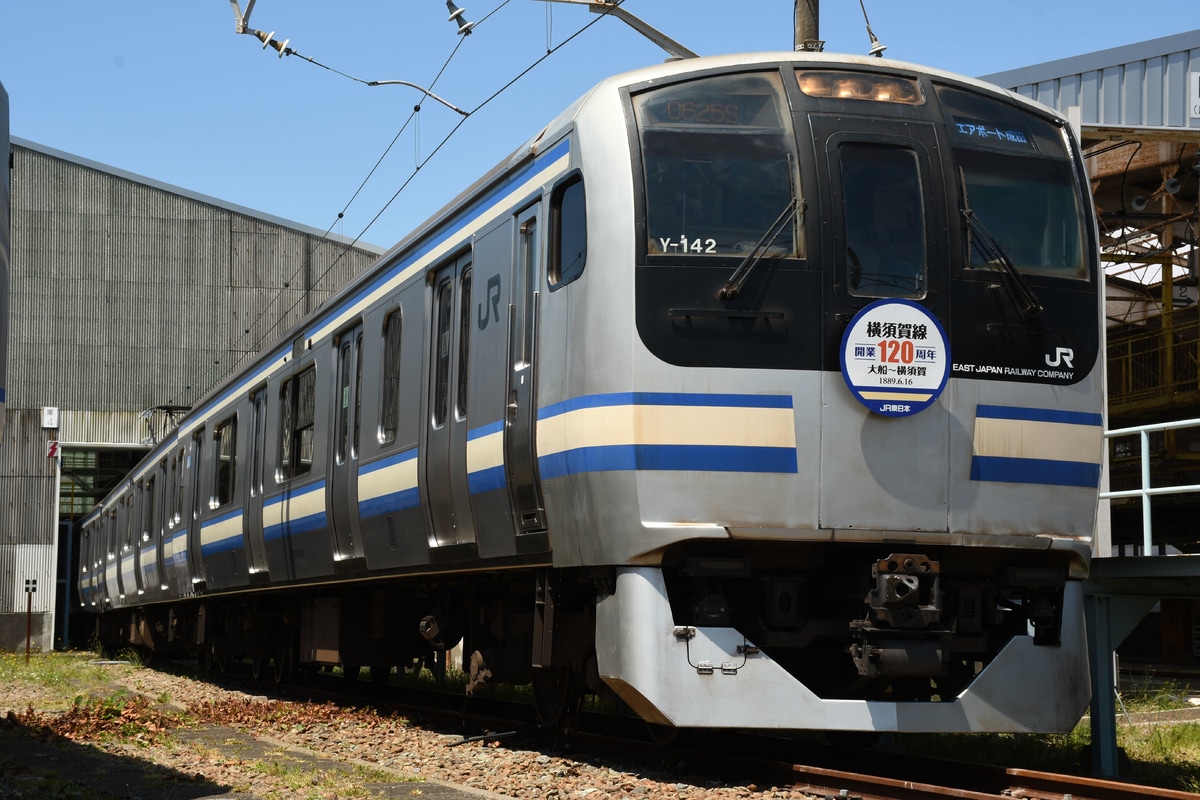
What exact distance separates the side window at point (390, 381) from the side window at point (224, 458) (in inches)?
214

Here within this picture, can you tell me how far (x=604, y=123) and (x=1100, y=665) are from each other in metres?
4.33

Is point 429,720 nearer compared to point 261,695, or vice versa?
point 429,720

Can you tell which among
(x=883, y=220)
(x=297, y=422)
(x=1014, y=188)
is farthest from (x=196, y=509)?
(x=1014, y=188)

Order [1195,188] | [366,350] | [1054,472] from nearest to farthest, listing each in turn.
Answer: [1054,472], [366,350], [1195,188]

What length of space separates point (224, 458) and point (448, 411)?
784 cm

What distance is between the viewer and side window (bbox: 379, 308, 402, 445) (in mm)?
10000

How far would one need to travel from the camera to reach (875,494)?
6.82 m

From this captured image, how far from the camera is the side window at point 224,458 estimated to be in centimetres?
1544

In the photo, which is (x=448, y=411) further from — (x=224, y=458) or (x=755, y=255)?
(x=224, y=458)

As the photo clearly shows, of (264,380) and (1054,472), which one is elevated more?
(264,380)

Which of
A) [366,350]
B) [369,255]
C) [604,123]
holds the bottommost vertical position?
[366,350]

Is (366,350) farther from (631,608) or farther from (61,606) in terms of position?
(61,606)

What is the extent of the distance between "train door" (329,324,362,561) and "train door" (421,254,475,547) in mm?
1662

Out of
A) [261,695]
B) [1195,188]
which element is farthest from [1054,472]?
[1195,188]
